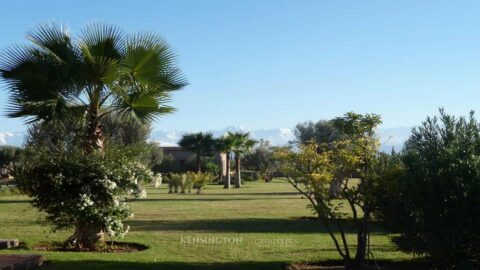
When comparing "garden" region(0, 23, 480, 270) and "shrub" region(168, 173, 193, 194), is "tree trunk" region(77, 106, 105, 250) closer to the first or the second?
"garden" region(0, 23, 480, 270)

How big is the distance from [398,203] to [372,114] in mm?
3534

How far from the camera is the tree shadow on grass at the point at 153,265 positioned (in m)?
8.40

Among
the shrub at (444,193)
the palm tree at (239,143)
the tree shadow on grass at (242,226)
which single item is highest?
the palm tree at (239,143)

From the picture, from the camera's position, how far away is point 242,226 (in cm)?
1493

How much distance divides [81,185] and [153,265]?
7.28 ft

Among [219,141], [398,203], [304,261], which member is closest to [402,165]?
[398,203]

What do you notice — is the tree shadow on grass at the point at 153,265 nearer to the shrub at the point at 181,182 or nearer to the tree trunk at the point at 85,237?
the tree trunk at the point at 85,237

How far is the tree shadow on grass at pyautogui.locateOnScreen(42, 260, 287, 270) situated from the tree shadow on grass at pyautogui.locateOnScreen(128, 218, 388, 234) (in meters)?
4.74

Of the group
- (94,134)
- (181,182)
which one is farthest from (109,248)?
(181,182)

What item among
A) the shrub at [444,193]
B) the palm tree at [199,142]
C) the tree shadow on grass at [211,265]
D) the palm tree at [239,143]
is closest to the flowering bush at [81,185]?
the tree shadow on grass at [211,265]

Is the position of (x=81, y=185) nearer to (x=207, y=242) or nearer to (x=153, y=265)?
(x=153, y=265)

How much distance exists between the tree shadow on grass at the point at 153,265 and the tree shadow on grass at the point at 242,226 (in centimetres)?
474

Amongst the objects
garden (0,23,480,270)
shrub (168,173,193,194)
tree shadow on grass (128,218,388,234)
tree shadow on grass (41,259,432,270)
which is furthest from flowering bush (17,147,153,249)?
shrub (168,173,193,194)

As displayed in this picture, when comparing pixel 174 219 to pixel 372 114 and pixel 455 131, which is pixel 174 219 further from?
pixel 455 131
